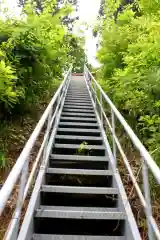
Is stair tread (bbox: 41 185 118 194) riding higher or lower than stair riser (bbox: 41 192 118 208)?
higher

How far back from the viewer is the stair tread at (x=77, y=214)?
2766mm

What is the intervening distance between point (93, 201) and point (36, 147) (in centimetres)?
239

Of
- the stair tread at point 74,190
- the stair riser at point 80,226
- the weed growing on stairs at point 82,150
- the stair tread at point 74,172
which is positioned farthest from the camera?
the weed growing on stairs at point 82,150

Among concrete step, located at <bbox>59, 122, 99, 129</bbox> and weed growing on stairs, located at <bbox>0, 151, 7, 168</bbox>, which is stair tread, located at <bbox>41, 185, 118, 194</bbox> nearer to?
weed growing on stairs, located at <bbox>0, 151, 7, 168</bbox>

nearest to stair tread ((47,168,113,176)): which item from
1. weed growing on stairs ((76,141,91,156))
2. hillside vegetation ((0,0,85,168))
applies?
weed growing on stairs ((76,141,91,156))

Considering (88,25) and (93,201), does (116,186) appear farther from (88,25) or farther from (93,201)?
(88,25)

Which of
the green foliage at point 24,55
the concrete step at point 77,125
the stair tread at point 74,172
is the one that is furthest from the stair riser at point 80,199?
the concrete step at point 77,125

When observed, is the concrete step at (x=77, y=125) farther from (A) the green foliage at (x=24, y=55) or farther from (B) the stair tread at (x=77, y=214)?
(B) the stair tread at (x=77, y=214)

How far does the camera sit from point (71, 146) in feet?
15.2

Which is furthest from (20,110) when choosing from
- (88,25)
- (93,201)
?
(88,25)

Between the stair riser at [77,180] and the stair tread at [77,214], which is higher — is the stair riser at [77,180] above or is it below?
below

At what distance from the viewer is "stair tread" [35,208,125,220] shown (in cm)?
277

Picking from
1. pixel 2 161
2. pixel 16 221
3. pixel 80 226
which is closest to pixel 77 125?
pixel 2 161

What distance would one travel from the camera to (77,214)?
279cm
